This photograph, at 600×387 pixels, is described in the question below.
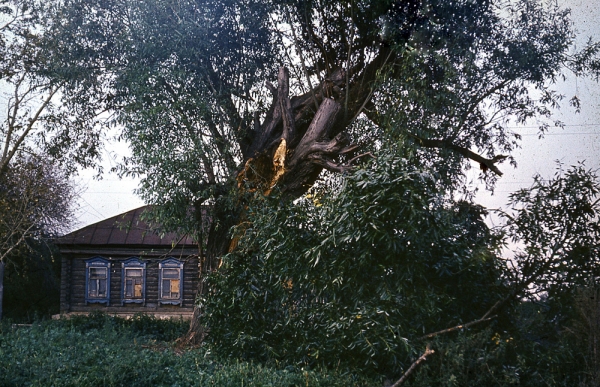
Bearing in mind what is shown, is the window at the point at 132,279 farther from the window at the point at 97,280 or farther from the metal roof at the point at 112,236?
the metal roof at the point at 112,236

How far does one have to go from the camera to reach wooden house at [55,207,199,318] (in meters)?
25.4

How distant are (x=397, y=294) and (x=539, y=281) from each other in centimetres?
197

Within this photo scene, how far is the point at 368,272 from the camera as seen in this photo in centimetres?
872

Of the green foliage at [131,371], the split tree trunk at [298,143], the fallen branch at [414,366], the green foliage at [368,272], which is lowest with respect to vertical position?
the green foliage at [131,371]

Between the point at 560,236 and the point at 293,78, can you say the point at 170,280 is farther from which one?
the point at 560,236

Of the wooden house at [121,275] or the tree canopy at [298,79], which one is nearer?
the tree canopy at [298,79]

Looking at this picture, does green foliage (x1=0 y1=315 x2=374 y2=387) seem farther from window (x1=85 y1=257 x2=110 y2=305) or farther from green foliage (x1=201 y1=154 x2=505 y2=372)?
window (x1=85 y1=257 x2=110 y2=305)

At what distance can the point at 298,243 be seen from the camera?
366 inches

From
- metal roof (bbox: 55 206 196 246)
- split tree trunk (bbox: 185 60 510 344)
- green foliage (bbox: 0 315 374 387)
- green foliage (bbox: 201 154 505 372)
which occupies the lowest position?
green foliage (bbox: 0 315 374 387)

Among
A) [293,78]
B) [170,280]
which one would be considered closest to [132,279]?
[170,280]

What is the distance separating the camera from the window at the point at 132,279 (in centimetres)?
2577

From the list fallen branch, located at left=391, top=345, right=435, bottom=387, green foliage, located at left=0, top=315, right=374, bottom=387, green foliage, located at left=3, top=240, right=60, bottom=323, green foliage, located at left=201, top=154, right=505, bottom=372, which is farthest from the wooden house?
fallen branch, located at left=391, top=345, right=435, bottom=387

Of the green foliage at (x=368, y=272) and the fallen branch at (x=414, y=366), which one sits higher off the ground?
the green foliage at (x=368, y=272)

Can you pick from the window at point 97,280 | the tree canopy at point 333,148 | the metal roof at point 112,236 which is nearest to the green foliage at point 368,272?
the tree canopy at point 333,148
